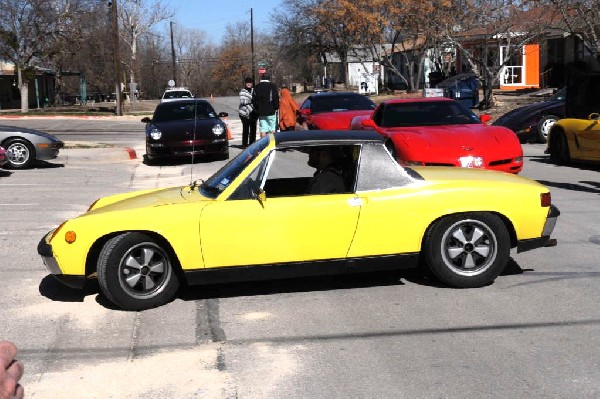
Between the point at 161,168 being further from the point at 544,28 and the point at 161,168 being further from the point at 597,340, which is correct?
the point at 544,28

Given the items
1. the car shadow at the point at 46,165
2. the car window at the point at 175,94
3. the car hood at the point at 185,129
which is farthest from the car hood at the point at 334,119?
the car window at the point at 175,94

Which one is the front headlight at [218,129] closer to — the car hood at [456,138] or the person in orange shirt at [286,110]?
the person in orange shirt at [286,110]

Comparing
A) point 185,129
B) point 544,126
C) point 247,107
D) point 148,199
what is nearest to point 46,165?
point 185,129

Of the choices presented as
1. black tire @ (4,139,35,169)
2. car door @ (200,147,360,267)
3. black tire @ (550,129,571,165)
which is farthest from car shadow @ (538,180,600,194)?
black tire @ (4,139,35,169)

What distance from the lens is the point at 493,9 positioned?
88.5 ft

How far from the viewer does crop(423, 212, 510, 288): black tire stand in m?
5.90

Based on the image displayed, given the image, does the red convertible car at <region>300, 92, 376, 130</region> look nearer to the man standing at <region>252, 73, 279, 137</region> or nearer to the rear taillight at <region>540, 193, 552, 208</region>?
the man standing at <region>252, 73, 279, 137</region>

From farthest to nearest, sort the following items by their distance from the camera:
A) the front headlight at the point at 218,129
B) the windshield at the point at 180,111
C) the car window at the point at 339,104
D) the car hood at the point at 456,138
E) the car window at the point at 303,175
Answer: the car window at the point at 339,104, the windshield at the point at 180,111, the front headlight at the point at 218,129, the car hood at the point at 456,138, the car window at the point at 303,175

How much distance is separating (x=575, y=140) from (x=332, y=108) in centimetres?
550

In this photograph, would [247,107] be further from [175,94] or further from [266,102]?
[175,94]

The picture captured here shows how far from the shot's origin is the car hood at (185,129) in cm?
1541

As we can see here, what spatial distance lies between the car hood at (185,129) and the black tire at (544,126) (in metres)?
8.07

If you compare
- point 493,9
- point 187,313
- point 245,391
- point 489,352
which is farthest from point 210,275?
point 493,9

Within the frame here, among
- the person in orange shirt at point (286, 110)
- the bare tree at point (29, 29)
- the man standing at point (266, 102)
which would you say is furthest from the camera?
the bare tree at point (29, 29)
